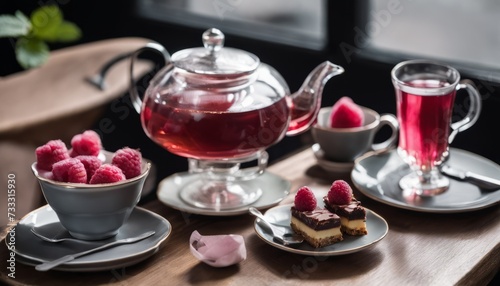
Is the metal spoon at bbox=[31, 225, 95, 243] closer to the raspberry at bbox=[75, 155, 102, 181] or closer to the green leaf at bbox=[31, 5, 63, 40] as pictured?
the raspberry at bbox=[75, 155, 102, 181]

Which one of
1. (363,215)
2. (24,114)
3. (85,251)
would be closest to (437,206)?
(363,215)

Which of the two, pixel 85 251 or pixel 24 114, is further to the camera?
pixel 24 114

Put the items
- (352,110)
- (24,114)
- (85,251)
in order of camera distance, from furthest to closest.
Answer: (24,114), (352,110), (85,251)

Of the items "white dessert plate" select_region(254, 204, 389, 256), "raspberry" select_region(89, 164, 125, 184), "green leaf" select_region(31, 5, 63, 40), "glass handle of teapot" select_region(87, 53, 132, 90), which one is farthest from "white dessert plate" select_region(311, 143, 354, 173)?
"glass handle of teapot" select_region(87, 53, 132, 90)

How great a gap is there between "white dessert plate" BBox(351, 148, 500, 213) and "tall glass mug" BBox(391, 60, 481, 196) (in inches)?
1.0

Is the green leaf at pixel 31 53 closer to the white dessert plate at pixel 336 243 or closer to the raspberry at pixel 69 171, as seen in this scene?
the raspberry at pixel 69 171

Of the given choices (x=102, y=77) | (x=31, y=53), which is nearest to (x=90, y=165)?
(x=31, y=53)

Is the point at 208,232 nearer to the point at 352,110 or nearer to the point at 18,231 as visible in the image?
the point at 18,231

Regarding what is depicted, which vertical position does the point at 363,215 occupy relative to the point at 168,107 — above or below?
below

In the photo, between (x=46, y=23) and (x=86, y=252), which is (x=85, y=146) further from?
(x=46, y=23)

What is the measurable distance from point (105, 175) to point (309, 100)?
0.47 metres

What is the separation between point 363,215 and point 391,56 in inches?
40.6

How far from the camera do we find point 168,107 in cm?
136

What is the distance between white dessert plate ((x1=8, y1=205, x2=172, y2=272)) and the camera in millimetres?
1144
